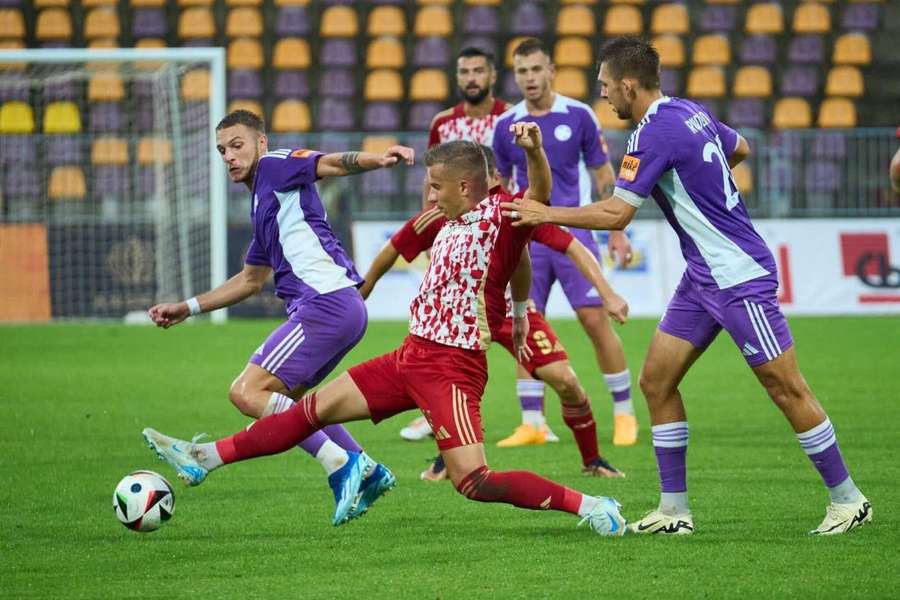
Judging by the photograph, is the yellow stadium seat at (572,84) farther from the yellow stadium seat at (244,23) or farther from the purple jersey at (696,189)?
the purple jersey at (696,189)

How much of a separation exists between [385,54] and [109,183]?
17.3 ft

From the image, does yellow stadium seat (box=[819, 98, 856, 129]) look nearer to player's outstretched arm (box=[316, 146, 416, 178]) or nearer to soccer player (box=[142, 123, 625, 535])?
player's outstretched arm (box=[316, 146, 416, 178])

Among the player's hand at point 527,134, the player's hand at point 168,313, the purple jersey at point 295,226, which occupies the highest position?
the player's hand at point 527,134

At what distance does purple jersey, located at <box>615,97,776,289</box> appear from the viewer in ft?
19.4

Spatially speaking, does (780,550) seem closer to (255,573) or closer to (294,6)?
(255,573)

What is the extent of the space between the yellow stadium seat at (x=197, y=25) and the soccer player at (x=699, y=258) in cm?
1727

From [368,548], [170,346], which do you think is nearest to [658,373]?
[368,548]

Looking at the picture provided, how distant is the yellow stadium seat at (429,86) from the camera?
21.9 metres

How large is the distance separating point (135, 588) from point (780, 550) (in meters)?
2.46

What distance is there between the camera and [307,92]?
22.2 metres

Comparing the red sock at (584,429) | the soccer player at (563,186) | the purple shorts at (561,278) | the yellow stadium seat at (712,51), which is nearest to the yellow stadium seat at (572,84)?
the yellow stadium seat at (712,51)

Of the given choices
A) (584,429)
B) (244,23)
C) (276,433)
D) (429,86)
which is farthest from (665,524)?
(244,23)

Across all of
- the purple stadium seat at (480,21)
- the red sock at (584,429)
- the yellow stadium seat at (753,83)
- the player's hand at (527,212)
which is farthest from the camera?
the purple stadium seat at (480,21)

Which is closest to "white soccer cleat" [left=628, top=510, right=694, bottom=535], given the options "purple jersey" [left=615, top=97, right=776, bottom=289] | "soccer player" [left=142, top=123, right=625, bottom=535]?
"soccer player" [left=142, top=123, right=625, bottom=535]
